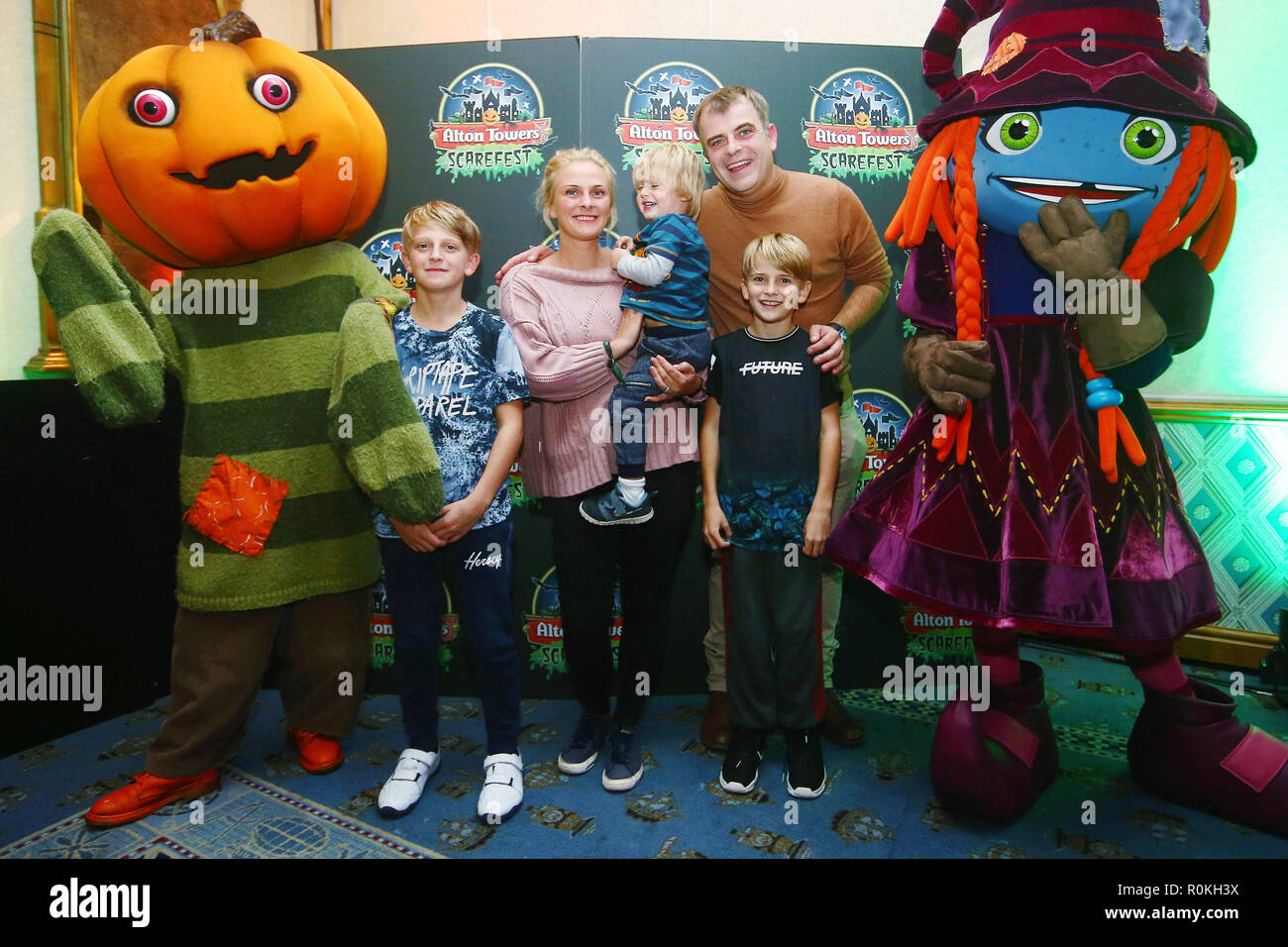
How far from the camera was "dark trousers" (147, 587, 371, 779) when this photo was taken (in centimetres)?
196

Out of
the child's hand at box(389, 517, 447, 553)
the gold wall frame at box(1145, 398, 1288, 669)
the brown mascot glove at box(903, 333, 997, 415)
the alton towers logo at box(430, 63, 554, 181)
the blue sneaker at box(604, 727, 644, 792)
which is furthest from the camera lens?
the gold wall frame at box(1145, 398, 1288, 669)

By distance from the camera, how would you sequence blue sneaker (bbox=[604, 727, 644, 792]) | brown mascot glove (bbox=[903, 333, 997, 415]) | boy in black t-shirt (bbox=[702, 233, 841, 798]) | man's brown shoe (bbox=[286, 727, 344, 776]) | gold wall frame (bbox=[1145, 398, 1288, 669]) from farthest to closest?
gold wall frame (bbox=[1145, 398, 1288, 669]) → man's brown shoe (bbox=[286, 727, 344, 776]) → blue sneaker (bbox=[604, 727, 644, 792]) → boy in black t-shirt (bbox=[702, 233, 841, 798]) → brown mascot glove (bbox=[903, 333, 997, 415])

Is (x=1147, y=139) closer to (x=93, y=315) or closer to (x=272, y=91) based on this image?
(x=272, y=91)

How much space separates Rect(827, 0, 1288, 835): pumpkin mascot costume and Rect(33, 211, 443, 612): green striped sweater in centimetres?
112

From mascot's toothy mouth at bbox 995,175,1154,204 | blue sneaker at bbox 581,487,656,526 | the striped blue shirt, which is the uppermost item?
mascot's toothy mouth at bbox 995,175,1154,204

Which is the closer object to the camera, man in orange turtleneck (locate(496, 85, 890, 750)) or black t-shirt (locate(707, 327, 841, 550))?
black t-shirt (locate(707, 327, 841, 550))

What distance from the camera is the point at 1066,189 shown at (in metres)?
1.68

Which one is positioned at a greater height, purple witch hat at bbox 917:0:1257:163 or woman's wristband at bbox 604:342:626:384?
purple witch hat at bbox 917:0:1257:163

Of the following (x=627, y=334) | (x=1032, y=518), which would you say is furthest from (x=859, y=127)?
(x=1032, y=518)

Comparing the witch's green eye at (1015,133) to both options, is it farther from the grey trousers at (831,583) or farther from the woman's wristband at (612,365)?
the woman's wristband at (612,365)

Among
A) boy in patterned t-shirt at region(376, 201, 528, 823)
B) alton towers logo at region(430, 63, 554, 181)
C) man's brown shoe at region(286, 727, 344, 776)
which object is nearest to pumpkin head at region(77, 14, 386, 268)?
boy in patterned t-shirt at region(376, 201, 528, 823)

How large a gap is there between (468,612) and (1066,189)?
1684 mm

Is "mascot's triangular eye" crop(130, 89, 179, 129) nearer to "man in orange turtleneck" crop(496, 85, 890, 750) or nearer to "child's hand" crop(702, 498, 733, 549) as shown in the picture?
"man in orange turtleneck" crop(496, 85, 890, 750)
